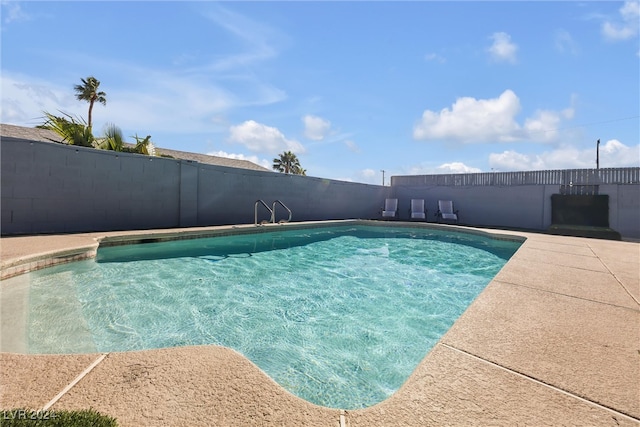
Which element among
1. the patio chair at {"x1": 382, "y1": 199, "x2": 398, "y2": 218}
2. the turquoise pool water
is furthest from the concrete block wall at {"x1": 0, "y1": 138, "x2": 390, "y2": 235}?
the patio chair at {"x1": 382, "y1": 199, "x2": 398, "y2": 218}

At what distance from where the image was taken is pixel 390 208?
1320 cm

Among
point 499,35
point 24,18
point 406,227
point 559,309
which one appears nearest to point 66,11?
point 24,18

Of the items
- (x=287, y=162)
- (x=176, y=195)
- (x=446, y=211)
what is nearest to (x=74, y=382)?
(x=176, y=195)

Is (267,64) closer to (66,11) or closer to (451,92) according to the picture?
(66,11)

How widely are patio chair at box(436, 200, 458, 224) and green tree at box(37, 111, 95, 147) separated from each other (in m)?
12.0

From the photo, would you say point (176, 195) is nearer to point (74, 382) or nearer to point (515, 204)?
point (74, 382)

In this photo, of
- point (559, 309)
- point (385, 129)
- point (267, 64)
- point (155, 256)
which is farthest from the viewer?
point (385, 129)

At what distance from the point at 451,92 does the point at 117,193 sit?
1387cm

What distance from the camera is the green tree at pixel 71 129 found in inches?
272

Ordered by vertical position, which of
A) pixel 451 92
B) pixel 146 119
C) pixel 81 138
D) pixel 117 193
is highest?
pixel 451 92

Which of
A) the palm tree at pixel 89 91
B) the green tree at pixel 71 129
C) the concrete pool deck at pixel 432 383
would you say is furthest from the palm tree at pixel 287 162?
the concrete pool deck at pixel 432 383

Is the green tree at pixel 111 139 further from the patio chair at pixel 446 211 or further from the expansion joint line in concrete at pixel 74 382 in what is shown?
the patio chair at pixel 446 211

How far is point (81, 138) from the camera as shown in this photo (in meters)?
6.94

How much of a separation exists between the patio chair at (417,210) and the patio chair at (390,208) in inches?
26.9
